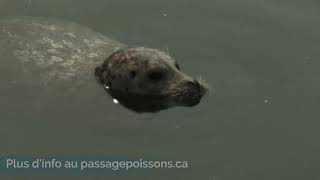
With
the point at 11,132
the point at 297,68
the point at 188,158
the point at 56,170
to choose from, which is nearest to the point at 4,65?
the point at 11,132

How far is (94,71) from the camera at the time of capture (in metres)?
10.9

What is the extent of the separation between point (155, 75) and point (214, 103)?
87 cm

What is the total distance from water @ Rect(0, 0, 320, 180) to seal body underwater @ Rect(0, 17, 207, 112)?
0.24 metres

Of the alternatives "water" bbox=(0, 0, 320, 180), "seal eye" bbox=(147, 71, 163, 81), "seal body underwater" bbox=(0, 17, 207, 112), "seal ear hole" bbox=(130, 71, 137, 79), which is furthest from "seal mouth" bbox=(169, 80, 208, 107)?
"seal ear hole" bbox=(130, 71, 137, 79)

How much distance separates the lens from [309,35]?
12766 millimetres

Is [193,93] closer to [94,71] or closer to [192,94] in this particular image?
[192,94]

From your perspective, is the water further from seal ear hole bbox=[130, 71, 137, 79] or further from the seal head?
seal ear hole bbox=[130, 71, 137, 79]

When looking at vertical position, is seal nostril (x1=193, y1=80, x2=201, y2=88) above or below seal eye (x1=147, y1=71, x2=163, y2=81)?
below

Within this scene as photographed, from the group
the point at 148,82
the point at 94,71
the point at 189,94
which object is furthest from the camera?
the point at 94,71

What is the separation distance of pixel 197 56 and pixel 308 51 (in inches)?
71.4

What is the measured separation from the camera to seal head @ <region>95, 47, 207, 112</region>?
10359 mm

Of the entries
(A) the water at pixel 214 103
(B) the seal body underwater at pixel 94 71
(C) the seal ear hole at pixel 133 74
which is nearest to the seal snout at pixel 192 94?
(B) the seal body underwater at pixel 94 71

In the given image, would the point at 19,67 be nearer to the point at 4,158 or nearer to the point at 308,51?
the point at 4,158

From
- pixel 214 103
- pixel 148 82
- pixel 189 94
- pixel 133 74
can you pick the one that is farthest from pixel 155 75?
pixel 214 103
